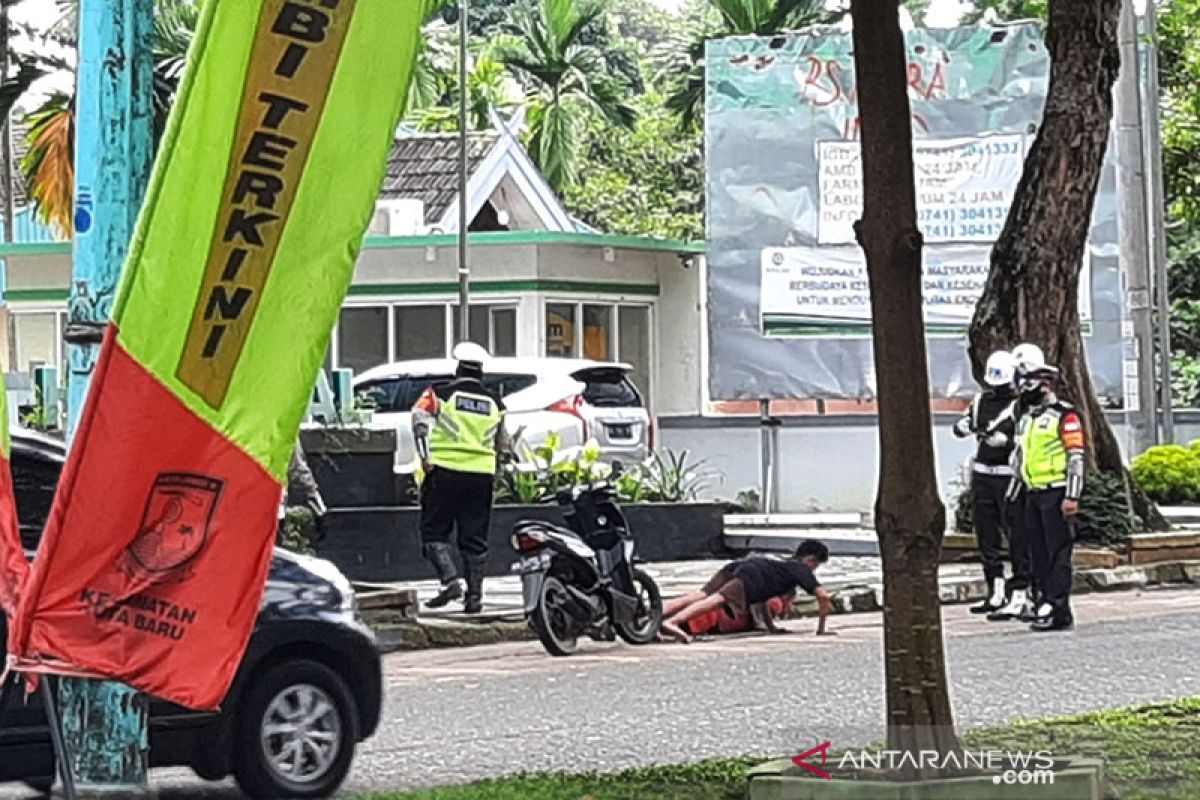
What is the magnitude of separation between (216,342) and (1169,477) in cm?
2405

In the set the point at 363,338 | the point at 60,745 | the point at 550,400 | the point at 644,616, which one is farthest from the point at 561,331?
the point at 60,745

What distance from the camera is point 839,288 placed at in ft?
95.0

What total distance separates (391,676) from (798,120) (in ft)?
49.0

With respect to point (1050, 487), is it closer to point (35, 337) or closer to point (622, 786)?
point (622, 786)

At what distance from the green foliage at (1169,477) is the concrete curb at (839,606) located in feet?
20.0

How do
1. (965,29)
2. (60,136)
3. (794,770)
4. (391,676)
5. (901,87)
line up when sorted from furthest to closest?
(965,29) → (60,136) → (391,676) → (901,87) → (794,770)

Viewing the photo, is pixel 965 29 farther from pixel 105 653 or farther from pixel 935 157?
pixel 105 653

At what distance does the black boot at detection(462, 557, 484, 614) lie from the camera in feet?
58.3

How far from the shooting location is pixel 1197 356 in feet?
165

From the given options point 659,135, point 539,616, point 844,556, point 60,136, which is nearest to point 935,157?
point 844,556

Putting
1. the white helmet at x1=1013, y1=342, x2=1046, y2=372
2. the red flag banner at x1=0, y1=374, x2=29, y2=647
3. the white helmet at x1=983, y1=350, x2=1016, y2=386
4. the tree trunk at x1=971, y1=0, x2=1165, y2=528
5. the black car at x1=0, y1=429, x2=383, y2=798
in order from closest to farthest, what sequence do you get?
the red flag banner at x1=0, y1=374, x2=29, y2=647
the black car at x1=0, y1=429, x2=383, y2=798
the white helmet at x1=1013, y1=342, x2=1046, y2=372
the white helmet at x1=983, y1=350, x2=1016, y2=386
the tree trunk at x1=971, y1=0, x2=1165, y2=528

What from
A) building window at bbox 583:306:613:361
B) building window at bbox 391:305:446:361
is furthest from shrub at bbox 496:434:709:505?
building window at bbox 391:305:446:361

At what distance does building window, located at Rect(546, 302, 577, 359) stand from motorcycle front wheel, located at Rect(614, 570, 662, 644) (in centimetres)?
1865

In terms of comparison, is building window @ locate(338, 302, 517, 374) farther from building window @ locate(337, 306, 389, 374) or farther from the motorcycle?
the motorcycle
